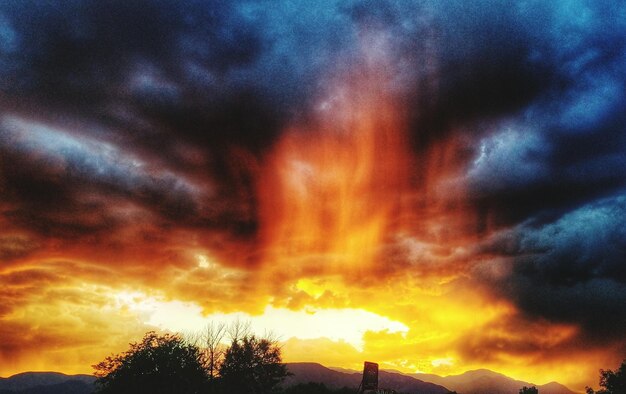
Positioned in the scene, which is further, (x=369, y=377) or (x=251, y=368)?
(x=251, y=368)

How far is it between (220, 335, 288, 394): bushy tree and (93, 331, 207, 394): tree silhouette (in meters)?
6.13

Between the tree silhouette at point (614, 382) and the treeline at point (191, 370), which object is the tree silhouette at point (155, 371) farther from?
the tree silhouette at point (614, 382)

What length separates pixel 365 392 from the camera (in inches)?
1682

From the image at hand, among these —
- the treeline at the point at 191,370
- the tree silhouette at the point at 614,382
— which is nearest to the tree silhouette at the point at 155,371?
the treeline at the point at 191,370

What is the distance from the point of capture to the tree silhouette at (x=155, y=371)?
60.3m

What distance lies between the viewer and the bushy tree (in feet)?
232

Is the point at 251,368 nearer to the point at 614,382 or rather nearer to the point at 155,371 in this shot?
the point at 155,371

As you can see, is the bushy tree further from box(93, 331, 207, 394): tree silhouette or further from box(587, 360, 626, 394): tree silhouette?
box(587, 360, 626, 394): tree silhouette

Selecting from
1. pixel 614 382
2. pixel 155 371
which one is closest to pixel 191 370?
pixel 155 371

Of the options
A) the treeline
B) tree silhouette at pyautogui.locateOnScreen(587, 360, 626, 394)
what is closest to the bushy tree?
the treeline

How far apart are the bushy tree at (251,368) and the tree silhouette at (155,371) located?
6.13m

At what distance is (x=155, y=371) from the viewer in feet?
206

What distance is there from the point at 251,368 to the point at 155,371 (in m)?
19.2

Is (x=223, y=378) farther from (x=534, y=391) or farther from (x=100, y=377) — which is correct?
(x=534, y=391)
